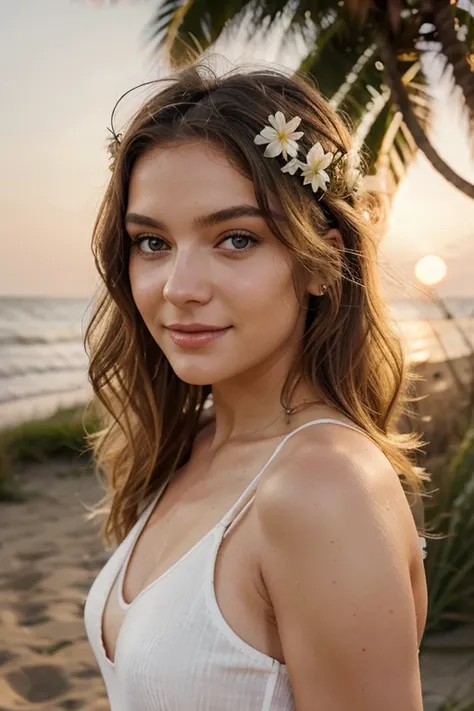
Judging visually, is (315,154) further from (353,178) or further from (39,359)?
(39,359)

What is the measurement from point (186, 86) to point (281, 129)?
0.31 meters

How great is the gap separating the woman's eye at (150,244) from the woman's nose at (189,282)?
154 millimetres

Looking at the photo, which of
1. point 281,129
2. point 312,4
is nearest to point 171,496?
point 281,129

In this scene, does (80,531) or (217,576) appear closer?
(217,576)

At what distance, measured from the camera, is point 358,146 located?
1.97m

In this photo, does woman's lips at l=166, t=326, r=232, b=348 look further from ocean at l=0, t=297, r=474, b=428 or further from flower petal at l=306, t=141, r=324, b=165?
ocean at l=0, t=297, r=474, b=428

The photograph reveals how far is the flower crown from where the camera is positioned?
1.61 metres

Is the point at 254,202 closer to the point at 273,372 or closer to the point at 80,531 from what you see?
the point at 273,372

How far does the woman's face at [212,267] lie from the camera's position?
1.57 m

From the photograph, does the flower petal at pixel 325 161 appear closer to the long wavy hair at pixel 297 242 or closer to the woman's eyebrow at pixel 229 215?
the long wavy hair at pixel 297 242

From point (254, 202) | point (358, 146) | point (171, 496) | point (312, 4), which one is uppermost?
point (312, 4)

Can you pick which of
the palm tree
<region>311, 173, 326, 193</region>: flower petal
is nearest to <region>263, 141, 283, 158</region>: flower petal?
<region>311, 173, 326, 193</region>: flower petal

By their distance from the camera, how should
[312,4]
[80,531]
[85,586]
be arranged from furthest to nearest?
[312,4] → [80,531] → [85,586]

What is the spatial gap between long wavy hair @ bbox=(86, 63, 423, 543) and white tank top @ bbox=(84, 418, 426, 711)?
283 millimetres
